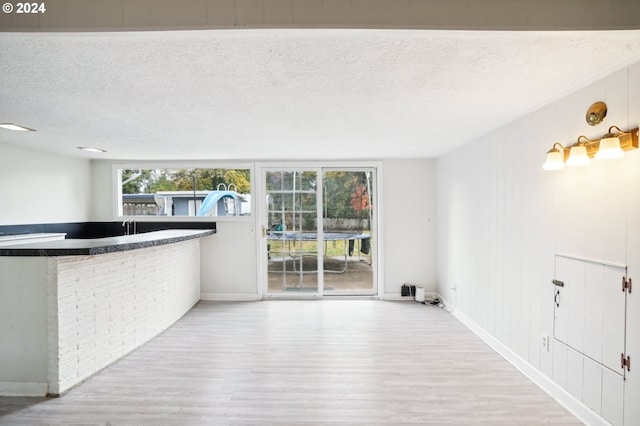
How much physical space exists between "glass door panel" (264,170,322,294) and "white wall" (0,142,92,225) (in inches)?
113

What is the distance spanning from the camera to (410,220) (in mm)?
A: 5031

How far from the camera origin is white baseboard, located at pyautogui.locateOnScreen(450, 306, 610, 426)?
6.81ft

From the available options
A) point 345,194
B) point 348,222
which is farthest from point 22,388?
point 345,194

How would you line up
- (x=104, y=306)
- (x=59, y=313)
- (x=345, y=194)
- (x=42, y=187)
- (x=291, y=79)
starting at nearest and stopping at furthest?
(x=291, y=79), (x=59, y=313), (x=104, y=306), (x=42, y=187), (x=345, y=194)

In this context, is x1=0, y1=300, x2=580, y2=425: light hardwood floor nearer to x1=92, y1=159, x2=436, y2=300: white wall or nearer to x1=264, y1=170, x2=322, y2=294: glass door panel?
x1=92, y1=159, x2=436, y2=300: white wall

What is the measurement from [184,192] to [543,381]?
524cm

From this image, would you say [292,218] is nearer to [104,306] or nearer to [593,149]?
[104,306]

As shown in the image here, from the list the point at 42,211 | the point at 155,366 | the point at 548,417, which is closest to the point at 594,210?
the point at 548,417

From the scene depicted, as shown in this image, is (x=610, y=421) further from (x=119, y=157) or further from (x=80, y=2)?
(x=119, y=157)

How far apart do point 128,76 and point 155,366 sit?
2.52 m

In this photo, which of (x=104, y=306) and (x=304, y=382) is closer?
(x=304, y=382)

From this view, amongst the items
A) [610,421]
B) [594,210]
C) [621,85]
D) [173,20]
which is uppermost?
[173,20]

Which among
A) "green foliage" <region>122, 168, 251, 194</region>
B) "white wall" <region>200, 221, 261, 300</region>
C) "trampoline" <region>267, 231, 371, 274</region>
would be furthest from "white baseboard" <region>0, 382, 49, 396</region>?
"green foliage" <region>122, 168, 251, 194</region>

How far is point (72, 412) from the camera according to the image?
2.25 metres
